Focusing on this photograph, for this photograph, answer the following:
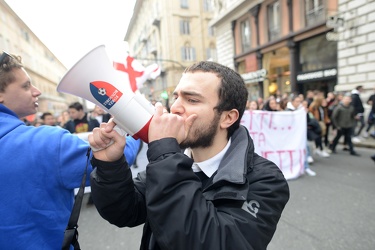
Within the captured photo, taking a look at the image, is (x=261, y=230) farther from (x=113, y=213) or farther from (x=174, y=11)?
(x=174, y=11)

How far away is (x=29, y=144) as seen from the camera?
3.78 feet

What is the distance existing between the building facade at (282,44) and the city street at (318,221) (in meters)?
8.86

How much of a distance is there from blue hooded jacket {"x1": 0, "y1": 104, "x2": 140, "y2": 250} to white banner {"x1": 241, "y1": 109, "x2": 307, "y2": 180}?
4396mm

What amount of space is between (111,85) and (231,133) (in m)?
0.74

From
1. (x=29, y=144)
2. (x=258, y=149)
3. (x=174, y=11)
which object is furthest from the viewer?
(x=174, y=11)

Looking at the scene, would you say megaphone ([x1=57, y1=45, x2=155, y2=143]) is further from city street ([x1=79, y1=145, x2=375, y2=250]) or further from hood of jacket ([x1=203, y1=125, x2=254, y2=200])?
city street ([x1=79, y1=145, x2=375, y2=250])

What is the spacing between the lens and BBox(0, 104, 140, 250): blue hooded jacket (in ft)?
3.66

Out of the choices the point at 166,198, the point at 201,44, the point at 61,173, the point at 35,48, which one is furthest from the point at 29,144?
the point at 35,48

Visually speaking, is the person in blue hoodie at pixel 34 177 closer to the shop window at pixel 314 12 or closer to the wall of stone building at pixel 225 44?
the shop window at pixel 314 12

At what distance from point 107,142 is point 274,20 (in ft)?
54.8

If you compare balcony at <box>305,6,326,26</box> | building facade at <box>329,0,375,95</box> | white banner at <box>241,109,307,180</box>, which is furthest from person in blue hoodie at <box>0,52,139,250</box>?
balcony at <box>305,6,326,26</box>

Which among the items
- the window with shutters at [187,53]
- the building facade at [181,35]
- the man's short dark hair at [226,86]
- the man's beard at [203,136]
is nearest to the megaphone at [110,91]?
the man's beard at [203,136]

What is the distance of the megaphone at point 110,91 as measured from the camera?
1.02 meters

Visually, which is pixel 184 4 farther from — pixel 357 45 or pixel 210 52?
pixel 357 45
